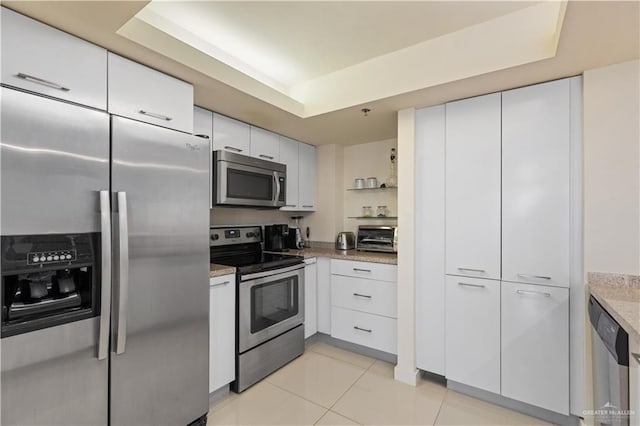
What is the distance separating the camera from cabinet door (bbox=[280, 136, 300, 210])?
3.06 meters

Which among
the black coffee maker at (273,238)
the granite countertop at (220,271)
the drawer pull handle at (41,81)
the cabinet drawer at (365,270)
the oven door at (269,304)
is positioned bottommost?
the oven door at (269,304)

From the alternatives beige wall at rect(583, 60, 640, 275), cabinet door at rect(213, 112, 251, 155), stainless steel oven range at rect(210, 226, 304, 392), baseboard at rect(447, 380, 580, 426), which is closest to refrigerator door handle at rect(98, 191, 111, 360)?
stainless steel oven range at rect(210, 226, 304, 392)

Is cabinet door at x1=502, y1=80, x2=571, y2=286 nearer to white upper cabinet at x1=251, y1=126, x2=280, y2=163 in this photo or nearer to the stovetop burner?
the stovetop burner

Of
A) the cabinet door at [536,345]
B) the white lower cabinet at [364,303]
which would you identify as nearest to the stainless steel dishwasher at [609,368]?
the cabinet door at [536,345]

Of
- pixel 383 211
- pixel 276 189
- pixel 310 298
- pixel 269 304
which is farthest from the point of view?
pixel 383 211

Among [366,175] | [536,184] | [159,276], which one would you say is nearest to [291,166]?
[366,175]

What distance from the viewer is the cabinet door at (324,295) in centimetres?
285

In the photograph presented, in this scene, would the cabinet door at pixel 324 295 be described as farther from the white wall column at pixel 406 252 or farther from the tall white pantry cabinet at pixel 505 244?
the tall white pantry cabinet at pixel 505 244

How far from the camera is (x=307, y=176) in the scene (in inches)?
134

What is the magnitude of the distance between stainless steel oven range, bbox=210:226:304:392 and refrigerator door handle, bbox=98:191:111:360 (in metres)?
0.85

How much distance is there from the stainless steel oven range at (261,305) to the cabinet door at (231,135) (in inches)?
28.8

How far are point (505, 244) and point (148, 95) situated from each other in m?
2.34

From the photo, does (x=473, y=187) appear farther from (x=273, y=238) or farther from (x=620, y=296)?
(x=273, y=238)

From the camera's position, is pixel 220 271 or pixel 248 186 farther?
pixel 248 186
